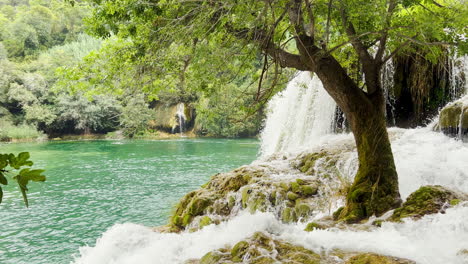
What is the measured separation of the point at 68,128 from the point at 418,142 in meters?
34.3

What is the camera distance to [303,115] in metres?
11.4

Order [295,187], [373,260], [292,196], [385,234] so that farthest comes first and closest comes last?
[295,187] < [292,196] < [385,234] < [373,260]

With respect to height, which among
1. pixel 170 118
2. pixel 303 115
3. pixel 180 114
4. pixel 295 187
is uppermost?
pixel 180 114

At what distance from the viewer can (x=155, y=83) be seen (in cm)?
624

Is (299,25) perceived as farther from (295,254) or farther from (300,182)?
(300,182)

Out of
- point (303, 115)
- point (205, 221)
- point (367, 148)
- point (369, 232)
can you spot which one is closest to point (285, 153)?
point (303, 115)

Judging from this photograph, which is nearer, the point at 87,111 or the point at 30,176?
the point at 30,176

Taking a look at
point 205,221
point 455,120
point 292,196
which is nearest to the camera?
point 205,221

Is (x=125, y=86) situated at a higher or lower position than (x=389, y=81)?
lower

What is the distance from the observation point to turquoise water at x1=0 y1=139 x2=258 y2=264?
607cm

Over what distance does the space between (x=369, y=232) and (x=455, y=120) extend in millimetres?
4236

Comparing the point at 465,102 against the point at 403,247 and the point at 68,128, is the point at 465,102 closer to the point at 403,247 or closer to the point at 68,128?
the point at 403,247

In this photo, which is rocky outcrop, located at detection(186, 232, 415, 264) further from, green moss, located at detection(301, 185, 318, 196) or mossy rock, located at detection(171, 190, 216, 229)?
green moss, located at detection(301, 185, 318, 196)

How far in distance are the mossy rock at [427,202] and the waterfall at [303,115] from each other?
5.23m
